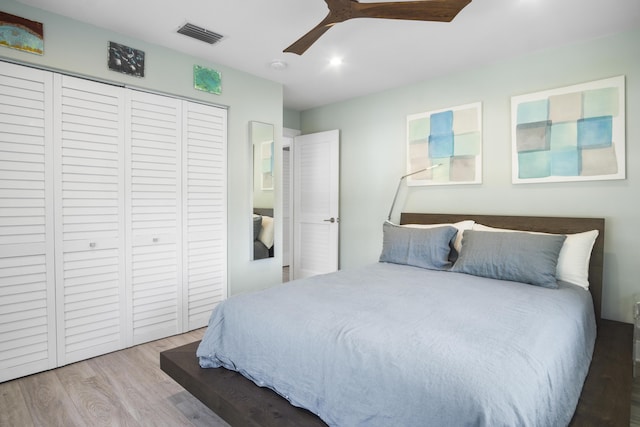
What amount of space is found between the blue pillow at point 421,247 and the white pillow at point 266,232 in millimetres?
1184

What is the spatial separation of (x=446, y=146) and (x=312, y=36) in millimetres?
1833

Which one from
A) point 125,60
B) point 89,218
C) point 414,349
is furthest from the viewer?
point 125,60

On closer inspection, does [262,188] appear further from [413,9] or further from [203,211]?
[413,9]

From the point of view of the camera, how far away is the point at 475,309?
1777 millimetres

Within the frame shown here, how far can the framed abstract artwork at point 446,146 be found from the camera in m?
3.27

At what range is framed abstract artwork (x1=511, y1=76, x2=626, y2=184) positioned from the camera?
102 inches

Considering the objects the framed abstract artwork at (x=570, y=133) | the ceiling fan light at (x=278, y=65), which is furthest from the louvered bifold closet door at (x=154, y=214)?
the framed abstract artwork at (x=570, y=133)

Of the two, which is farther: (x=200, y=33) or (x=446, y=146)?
(x=446, y=146)

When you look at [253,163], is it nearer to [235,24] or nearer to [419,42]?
[235,24]

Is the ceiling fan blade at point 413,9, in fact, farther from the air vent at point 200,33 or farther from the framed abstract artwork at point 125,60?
the framed abstract artwork at point 125,60

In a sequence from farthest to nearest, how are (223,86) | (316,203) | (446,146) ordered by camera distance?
(316,203) → (446,146) → (223,86)

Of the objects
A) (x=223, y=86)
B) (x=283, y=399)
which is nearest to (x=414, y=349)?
(x=283, y=399)

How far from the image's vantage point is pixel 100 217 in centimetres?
260

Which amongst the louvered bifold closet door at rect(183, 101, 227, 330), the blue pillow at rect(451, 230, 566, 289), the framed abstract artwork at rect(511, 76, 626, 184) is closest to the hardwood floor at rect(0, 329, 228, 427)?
the louvered bifold closet door at rect(183, 101, 227, 330)
